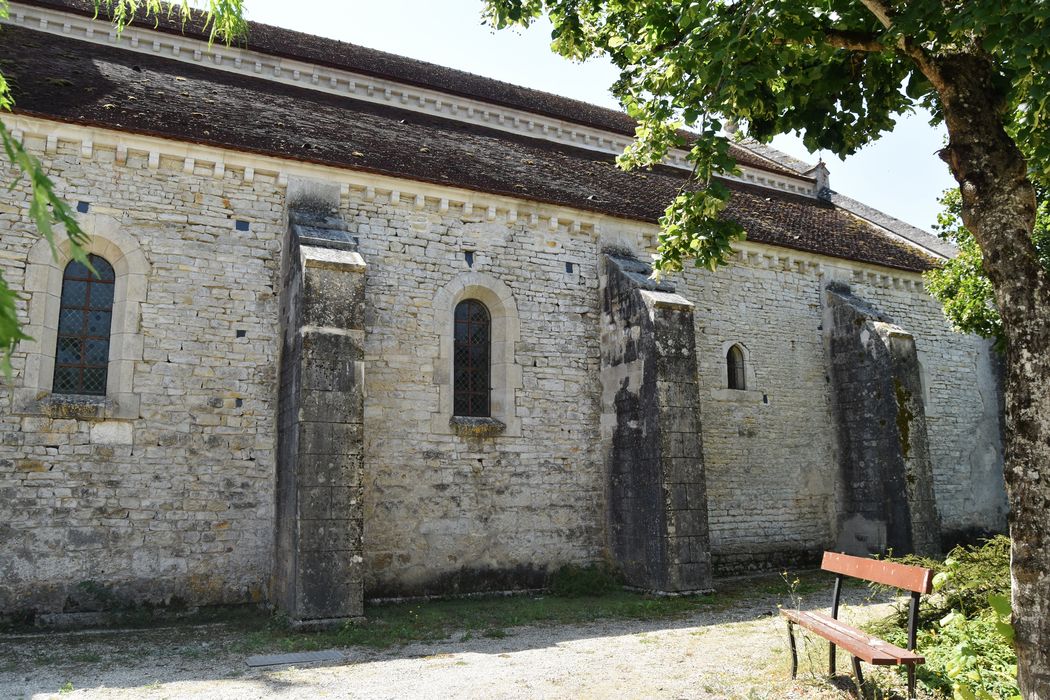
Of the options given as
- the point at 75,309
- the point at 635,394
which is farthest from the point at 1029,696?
the point at 75,309

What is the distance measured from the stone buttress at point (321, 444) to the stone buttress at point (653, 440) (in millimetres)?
4120

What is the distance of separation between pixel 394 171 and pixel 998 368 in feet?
46.0

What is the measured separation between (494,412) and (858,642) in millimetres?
6835

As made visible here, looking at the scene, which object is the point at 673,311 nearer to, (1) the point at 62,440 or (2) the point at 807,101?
(2) the point at 807,101

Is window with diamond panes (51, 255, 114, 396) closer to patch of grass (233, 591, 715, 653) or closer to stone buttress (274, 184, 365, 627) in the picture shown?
stone buttress (274, 184, 365, 627)

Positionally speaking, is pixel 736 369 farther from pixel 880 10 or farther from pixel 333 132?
pixel 880 10

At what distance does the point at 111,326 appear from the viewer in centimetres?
942

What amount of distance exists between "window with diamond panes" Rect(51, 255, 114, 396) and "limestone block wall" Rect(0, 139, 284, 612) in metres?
0.30

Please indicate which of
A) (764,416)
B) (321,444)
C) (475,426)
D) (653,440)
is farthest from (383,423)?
(764,416)

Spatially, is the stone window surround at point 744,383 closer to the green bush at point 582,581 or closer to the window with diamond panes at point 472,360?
the green bush at point 582,581

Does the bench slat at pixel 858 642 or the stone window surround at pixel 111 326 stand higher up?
the stone window surround at pixel 111 326

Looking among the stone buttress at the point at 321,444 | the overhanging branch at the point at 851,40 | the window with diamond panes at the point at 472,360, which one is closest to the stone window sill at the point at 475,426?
the window with diamond panes at the point at 472,360

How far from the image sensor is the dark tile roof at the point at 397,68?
47.0 feet

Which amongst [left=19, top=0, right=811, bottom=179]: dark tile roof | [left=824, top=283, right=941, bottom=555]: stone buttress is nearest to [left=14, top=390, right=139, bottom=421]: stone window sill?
[left=19, top=0, right=811, bottom=179]: dark tile roof
